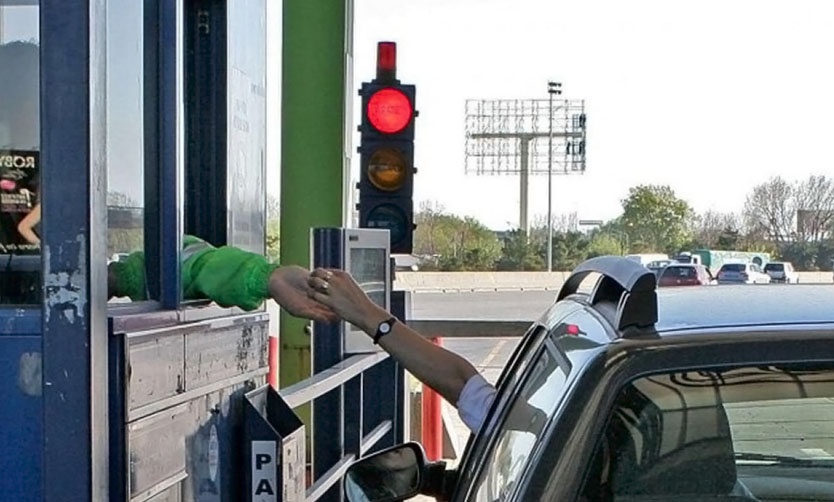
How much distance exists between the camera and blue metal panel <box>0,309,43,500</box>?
6.98ft

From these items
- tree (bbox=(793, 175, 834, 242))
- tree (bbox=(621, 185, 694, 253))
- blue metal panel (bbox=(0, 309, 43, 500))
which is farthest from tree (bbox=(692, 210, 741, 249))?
blue metal panel (bbox=(0, 309, 43, 500))

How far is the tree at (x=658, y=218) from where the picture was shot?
3450 cm

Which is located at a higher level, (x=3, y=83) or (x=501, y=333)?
(x=3, y=83)

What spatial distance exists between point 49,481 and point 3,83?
2.74 ft

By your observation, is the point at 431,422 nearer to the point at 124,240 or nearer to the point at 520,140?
the point at 124,240

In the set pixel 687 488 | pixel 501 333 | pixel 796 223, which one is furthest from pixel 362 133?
pixel 796 223

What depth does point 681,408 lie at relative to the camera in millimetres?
1744

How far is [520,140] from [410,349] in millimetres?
42110

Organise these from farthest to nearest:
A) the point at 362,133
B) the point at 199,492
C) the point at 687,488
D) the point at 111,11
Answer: the point at 362,133 < the point at 199,492 < the point at 111,11 < the point at 687,488

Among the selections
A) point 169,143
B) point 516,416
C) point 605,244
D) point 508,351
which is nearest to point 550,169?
point 605,244

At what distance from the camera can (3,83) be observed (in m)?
2.25

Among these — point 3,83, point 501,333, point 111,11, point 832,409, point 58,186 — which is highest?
point 111,11

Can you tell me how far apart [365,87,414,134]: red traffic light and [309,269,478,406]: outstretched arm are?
3776 millimetres

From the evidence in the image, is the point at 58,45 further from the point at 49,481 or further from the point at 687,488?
the point at 687,488
